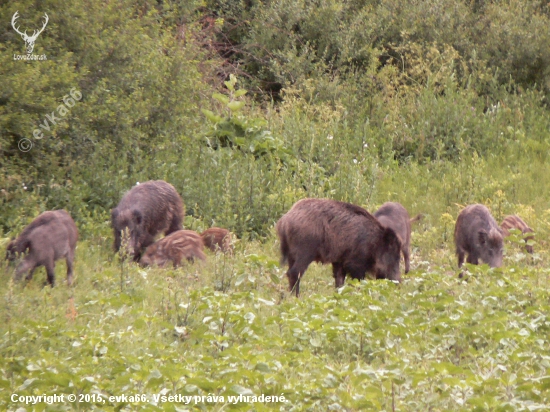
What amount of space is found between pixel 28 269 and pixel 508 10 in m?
12.6

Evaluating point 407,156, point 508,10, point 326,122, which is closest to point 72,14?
point 326,122

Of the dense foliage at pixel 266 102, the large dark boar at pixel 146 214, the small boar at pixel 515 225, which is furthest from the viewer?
the dense foliage at pixel 266 102

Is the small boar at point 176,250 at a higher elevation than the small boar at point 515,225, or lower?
lower

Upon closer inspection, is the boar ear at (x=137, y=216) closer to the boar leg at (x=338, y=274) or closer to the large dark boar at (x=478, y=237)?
the boar leg at (x=338, y=274)

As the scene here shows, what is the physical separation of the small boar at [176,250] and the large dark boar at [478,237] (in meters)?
2.98

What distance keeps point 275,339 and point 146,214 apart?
4551mm

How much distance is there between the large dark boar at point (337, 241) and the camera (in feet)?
29.7

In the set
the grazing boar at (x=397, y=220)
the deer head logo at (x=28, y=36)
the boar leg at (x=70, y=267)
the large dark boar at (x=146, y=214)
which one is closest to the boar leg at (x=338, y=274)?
the grazing boar at (x=397, y=220)

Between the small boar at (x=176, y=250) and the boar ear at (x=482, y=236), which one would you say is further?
the small boar at (x=176, y=250)

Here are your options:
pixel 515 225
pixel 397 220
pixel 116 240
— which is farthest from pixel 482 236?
pixel 116 240

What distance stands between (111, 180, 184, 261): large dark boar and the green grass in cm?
71

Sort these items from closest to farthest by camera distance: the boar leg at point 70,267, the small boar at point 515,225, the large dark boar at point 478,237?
the boar leg at point 70,267, the large dark boar at point 478,237, the small boar at point 515,225

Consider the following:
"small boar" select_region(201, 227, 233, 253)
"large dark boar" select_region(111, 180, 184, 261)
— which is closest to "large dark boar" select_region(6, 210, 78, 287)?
"large dark boar" select_region(111, 180, 184, 261)

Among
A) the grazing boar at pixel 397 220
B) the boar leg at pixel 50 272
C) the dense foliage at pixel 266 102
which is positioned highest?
the dense foliage at pixel 266 102
